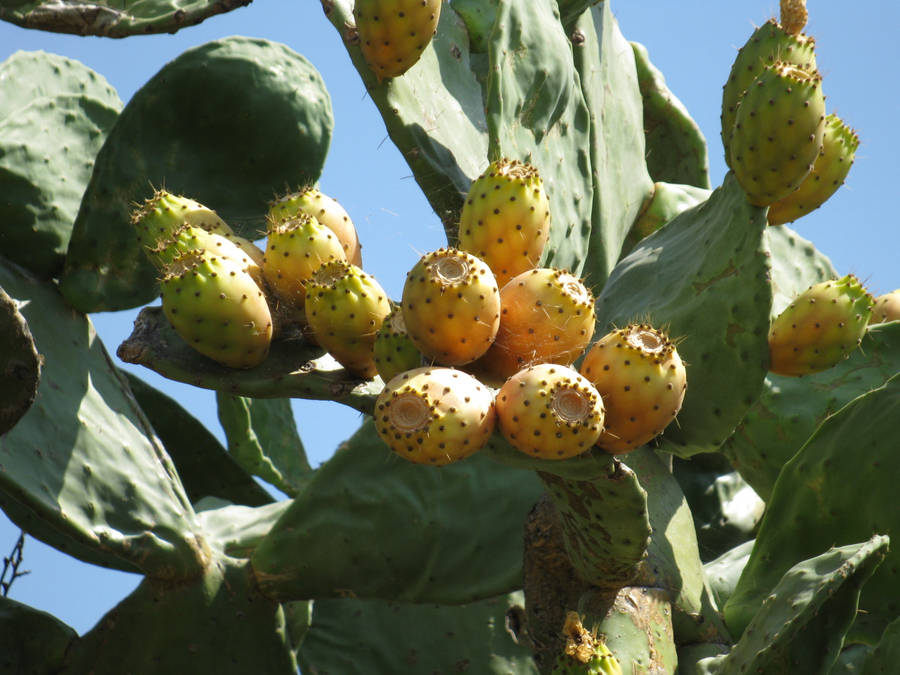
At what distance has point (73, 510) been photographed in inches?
83.0

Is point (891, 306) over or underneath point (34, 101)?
underneath

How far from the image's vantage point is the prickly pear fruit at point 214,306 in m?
1.52

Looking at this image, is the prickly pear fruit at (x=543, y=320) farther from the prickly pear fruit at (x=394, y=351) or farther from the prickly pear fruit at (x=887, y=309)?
the prickly pear fruit at (x=887, y=309)

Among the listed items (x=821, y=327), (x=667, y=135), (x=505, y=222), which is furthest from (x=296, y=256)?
(x=667, y=135)

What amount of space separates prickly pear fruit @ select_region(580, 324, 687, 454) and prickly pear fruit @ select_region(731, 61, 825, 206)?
40 centimetres

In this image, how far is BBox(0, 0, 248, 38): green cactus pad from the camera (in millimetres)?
2668

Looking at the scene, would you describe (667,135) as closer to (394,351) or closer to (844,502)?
(844,502)

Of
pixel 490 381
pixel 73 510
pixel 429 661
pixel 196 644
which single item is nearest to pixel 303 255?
pixel 490 381

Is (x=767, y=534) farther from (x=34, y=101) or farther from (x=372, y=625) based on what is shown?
(x=34, y=101)

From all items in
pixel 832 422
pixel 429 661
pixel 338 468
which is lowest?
pixel 429 661

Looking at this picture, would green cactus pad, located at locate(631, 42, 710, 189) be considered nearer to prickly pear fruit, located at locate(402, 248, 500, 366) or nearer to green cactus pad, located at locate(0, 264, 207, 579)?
green cactus pad, located at locate(0, 264, 207, 579)

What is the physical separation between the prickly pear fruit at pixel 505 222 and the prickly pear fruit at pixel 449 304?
0.50ft

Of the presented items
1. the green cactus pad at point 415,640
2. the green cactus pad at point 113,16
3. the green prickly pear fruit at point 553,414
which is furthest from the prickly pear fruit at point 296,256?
the green cactus pad at point 113,16

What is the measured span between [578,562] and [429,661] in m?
0.65
